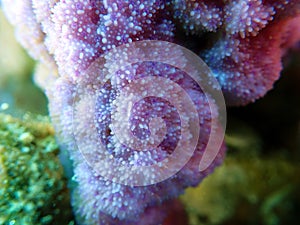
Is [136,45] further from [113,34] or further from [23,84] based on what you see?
[23,84]

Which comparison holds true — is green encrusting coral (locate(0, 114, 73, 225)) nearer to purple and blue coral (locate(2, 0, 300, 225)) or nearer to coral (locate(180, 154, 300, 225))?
purple and blue coral (locate(2, 0, 300, 225))

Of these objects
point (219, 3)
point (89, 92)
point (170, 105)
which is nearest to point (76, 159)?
point (89, 92)

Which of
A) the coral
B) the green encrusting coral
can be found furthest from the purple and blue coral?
the coral

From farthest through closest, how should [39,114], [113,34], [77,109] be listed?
[39,114]
[77,109]
[113,34]

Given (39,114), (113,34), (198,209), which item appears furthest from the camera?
(198,209)

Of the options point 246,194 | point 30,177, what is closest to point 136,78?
point 30,177

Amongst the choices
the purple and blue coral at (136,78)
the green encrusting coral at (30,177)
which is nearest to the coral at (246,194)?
the purple and blue coral at (136,78)
